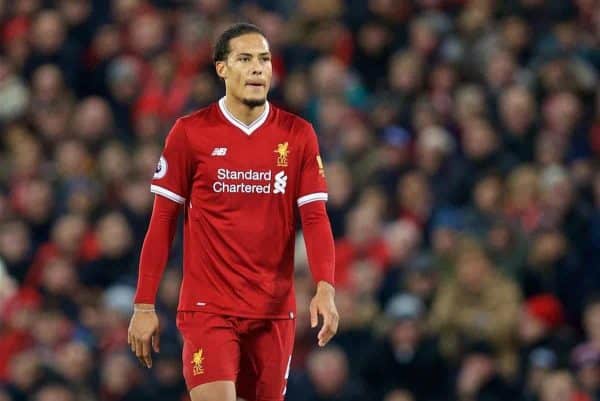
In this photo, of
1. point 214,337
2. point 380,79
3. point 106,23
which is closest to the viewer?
point 214,337

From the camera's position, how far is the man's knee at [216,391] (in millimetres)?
6875

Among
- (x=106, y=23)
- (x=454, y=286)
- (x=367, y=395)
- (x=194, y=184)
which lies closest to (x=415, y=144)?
(x=454, y=286)

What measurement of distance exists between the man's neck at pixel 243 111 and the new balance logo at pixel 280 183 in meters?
0.28

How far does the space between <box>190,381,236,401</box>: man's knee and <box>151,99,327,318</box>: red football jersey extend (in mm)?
332

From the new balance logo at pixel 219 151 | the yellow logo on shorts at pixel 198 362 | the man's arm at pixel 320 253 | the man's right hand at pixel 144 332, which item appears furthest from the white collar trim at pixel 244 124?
the yellow logo on shorts at pixel 198 362

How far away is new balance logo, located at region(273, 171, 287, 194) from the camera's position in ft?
23.3

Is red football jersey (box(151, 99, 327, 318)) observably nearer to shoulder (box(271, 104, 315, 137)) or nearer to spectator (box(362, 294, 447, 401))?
shoulder (box(271, 104, 315, 137))

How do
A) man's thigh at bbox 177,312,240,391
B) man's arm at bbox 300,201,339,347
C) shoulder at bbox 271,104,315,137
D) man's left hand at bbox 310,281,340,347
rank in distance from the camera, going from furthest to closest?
shoulder at bbox 271,104,315,137, man's thigh at bbox 177,312,240,391, man's arm at bbox 300,201,339,347, man's left hand at bbox 310,281,340,347

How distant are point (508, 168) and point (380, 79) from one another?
2.10 meters

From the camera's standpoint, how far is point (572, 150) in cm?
1197

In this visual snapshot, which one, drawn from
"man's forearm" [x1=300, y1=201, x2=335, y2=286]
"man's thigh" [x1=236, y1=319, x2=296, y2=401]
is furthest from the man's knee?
"man's forearm" [x1=300, y1=201, x2=335, y2=286]

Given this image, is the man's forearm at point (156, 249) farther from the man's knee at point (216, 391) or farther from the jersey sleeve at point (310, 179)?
the jersey sleeve at point (310, 179)

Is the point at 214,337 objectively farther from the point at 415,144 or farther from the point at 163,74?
the point at 163,74

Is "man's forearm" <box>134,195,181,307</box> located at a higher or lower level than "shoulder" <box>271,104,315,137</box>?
lower
